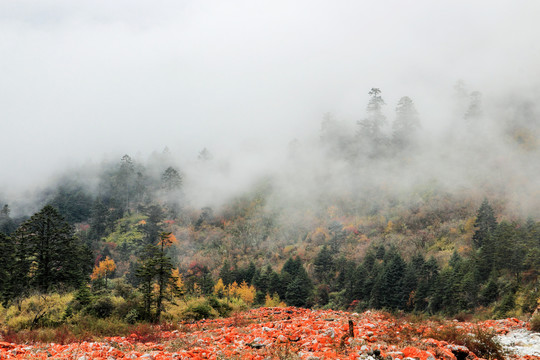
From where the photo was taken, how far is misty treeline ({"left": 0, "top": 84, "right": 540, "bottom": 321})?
28875 millimetres

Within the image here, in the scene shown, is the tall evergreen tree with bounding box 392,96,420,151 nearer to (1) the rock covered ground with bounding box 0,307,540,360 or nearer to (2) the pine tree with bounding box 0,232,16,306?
(1) the rock covered ground with bounding box 0,307,540,360

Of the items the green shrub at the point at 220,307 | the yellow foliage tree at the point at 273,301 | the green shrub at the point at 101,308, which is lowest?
the yellow foliage tree at the point at 273,301

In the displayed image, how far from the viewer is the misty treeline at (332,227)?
28.9m

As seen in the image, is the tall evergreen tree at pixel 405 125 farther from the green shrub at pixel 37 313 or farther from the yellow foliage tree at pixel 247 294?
the green shrub at pixel 37 313

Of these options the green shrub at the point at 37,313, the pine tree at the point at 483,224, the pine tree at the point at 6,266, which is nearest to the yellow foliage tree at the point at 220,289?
the pine tree at the point at 6,266

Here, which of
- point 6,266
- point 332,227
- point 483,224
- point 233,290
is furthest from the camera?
point 332,227

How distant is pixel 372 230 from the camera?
181 feet

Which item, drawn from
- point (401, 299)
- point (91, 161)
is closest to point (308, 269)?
point (401, 299)

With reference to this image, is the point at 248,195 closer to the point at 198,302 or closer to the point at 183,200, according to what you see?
the point at 183,200

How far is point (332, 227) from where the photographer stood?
61000 mm

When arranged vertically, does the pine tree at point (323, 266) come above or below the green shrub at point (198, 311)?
below

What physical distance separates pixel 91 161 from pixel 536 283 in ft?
482

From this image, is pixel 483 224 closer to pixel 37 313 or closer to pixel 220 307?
pixel 220 307

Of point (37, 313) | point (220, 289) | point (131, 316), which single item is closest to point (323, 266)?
point (220, 289)
